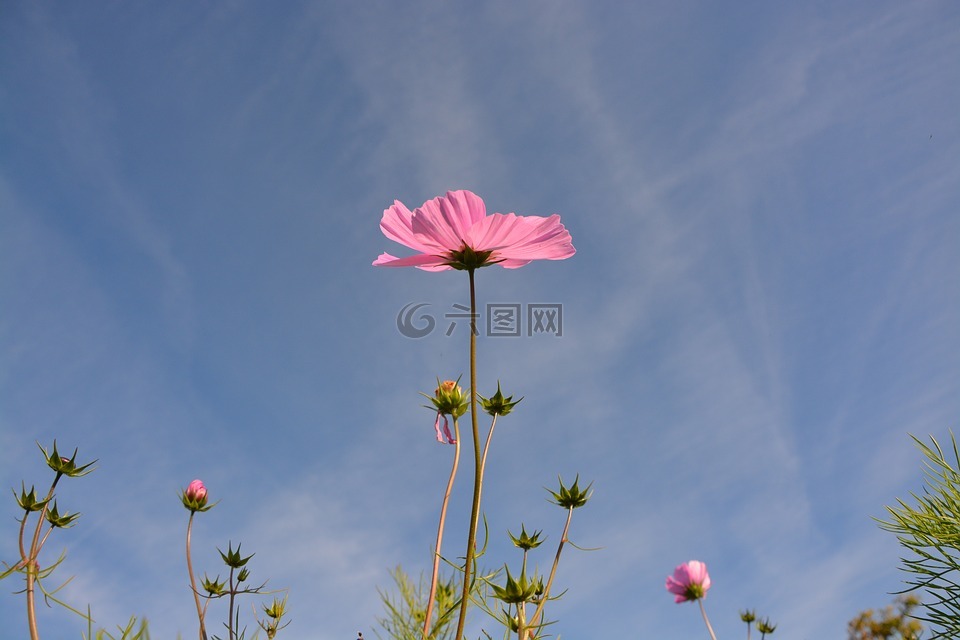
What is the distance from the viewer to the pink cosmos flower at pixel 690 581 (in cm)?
268

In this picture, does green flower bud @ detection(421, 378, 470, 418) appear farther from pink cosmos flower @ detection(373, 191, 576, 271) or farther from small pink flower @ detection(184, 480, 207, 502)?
small pink flower @ detection(184, 480, 207, 502)

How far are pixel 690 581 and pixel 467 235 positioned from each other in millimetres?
2357

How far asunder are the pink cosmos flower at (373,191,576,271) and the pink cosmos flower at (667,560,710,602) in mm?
2247

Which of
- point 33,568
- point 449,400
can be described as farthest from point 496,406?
point 33,568

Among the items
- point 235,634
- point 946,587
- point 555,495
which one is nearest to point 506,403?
point 555,495

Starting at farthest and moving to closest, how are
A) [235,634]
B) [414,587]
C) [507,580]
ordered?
1. [414,587]
2. [235,634]
3. [507,580]

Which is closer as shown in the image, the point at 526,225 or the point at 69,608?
the point at 526,225

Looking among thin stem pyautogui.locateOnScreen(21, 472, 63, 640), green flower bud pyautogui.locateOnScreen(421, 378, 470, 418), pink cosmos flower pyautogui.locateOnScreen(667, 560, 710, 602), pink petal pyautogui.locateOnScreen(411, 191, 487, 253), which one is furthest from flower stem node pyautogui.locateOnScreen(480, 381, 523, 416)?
pink cosmos flower pyautogui.locateOnScreen(667, 560, 710, 602)

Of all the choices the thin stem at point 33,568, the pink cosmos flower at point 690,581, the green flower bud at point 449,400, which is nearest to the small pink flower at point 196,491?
the thin stem at point 33,568

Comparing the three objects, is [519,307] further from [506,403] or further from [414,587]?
[414,587]

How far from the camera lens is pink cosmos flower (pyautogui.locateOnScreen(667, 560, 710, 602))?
2.68 metres

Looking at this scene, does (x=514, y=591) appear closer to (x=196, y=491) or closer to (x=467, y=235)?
(x=467, y=235)

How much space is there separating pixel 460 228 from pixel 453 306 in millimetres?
156

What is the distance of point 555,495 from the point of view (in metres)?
1.34
